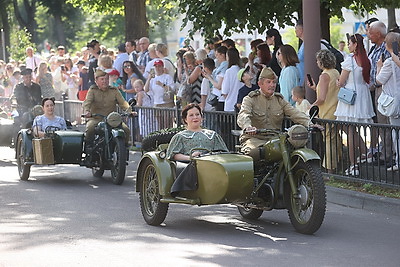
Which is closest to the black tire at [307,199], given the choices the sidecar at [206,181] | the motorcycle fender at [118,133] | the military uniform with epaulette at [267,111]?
the sidecar at [206,181]

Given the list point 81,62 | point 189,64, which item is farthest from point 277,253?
point 81,62

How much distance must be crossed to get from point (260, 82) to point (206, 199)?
70.3 inches

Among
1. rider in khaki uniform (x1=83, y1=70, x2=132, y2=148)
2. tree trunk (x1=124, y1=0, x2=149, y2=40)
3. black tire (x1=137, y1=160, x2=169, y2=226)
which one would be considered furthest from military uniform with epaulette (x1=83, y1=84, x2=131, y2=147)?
tree trunk (x1=124, y1=0, x2=149, y2=40)

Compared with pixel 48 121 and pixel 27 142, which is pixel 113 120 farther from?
pixel 27 142

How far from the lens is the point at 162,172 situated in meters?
11.1

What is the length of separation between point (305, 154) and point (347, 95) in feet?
13.6

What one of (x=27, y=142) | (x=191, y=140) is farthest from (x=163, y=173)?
(x=27, y=142)

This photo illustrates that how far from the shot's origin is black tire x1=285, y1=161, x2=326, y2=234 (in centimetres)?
1031

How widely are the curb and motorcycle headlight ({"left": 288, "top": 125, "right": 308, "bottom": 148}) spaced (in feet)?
5.97

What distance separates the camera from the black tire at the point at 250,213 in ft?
38.4

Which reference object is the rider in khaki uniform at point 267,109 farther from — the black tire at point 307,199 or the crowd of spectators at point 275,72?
the crowd of spectators at point 275,72

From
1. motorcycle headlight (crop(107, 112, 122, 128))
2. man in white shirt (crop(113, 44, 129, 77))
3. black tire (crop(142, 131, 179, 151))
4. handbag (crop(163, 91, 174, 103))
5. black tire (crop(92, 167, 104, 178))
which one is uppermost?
man in white shirt (crop(113, 44, 129, 77))

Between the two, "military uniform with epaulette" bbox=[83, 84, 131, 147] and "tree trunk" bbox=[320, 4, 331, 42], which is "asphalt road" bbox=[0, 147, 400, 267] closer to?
"military uniform with epaulette" bbox=[83, 84, 131, 147]

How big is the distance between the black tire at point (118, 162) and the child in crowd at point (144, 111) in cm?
425
